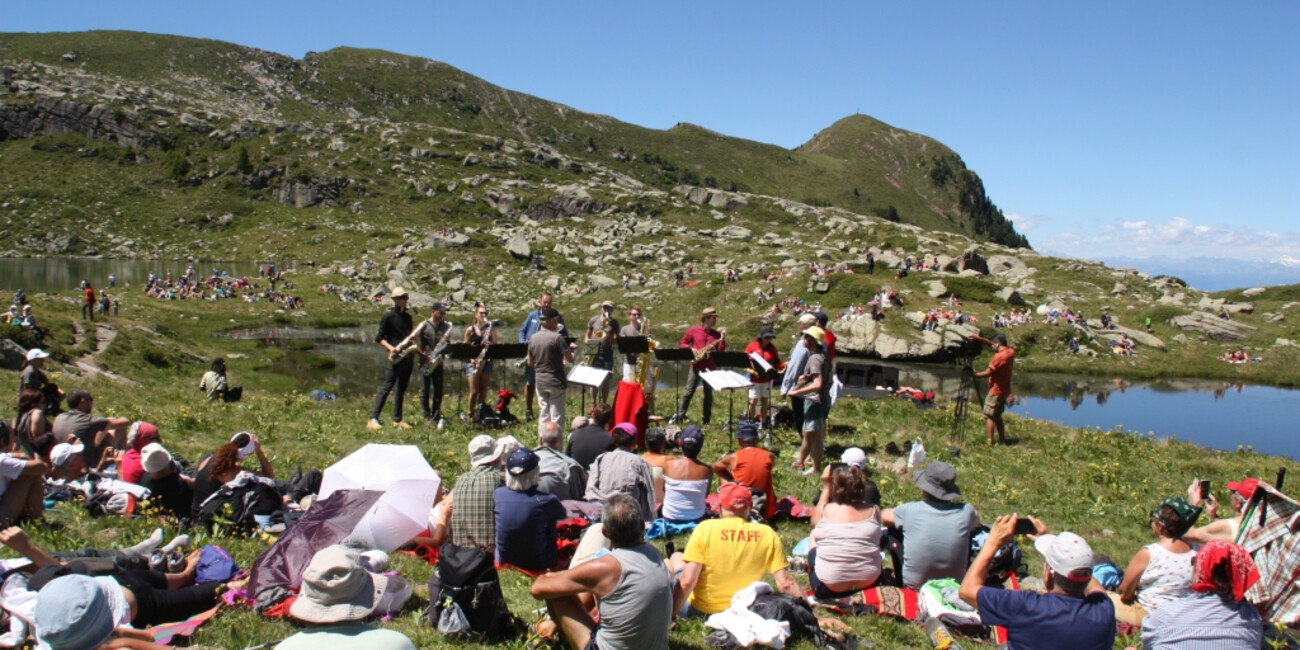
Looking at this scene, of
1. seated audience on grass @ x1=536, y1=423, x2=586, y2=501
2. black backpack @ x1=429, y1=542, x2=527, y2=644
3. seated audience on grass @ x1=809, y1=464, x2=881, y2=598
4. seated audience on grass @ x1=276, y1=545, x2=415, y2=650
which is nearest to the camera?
seated audience on grass @ x1=276, y1=545, x2=415, y2=650

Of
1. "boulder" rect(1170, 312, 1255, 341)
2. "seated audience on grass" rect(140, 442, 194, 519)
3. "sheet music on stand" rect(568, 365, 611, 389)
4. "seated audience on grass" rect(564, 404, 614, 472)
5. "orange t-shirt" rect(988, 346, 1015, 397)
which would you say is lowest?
"seated audience on grass" rect(140, 442, 194, 519)

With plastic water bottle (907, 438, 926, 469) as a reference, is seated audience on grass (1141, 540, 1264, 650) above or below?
above

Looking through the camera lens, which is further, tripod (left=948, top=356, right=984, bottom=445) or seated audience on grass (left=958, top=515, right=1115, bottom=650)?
tripod (left=948, top=356, right=984, bottom=445)

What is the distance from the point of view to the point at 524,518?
7.17 m

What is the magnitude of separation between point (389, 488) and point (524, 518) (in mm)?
1792

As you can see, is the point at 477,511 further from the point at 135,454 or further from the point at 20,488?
the point at 135,454

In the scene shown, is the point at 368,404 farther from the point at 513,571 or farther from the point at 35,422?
the point at 513,571

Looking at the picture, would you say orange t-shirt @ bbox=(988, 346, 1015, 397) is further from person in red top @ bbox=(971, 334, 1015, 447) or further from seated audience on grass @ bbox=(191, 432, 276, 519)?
seated audience on grass @ bbox=(191, 432, 276, 519)

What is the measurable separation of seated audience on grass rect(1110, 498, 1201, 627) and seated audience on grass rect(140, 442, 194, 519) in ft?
31.0

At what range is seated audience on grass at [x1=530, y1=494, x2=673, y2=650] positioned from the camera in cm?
514

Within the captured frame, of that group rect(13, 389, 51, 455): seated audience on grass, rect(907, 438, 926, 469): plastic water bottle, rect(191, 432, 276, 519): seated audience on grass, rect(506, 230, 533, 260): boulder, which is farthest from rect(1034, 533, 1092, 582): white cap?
Answer: rect(506, 230, 533, 260): boulder

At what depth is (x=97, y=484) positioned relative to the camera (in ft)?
28.7

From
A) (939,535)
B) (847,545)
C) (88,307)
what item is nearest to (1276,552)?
(939,535)

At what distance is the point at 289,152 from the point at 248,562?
116m
